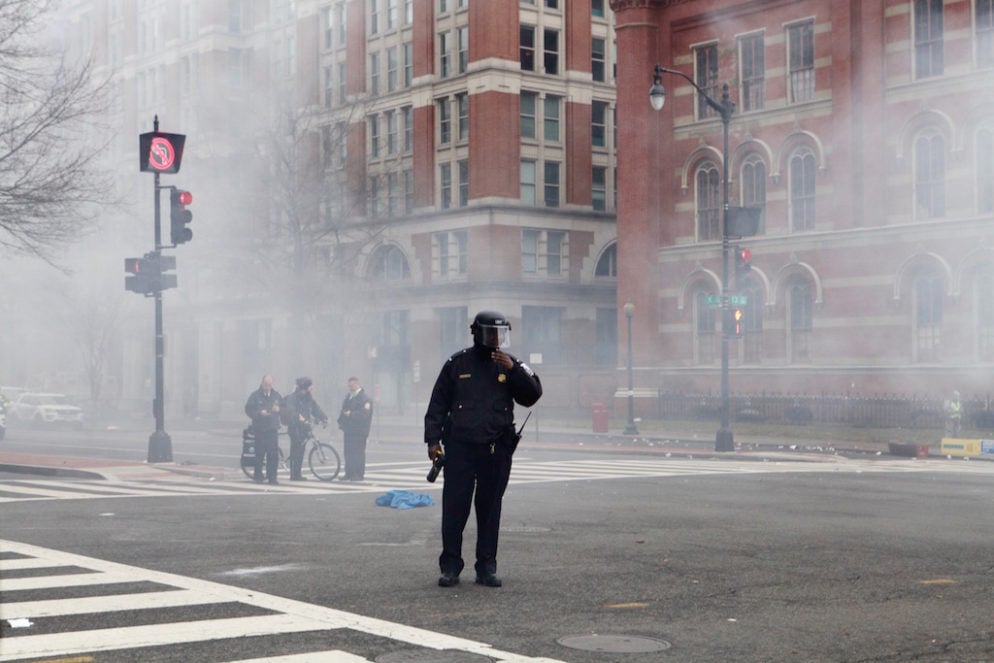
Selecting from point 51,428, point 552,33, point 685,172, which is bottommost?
point 51,428

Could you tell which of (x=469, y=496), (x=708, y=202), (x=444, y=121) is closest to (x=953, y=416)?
(x=708, y=202)

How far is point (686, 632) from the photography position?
740 centimetres

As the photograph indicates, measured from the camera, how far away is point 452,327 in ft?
187

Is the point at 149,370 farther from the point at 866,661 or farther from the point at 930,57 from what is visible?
the point at 866,661

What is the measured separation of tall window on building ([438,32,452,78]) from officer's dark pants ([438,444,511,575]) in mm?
49865

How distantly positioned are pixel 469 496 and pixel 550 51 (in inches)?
1983

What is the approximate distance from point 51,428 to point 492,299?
712 inches

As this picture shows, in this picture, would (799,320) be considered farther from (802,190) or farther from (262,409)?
(262,409)

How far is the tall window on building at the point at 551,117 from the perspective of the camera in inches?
2264

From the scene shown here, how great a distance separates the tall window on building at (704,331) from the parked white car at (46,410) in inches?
901

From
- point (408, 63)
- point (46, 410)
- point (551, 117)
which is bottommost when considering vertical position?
point (46, 410)

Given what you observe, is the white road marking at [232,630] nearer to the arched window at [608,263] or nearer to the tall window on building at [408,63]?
the arched window at [608,263]

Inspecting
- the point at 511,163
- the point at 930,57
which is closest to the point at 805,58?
the point at 930,57

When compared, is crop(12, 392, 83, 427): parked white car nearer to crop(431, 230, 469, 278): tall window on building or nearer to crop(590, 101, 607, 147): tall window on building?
crop(431, 230, 469, 278): tall window on building
